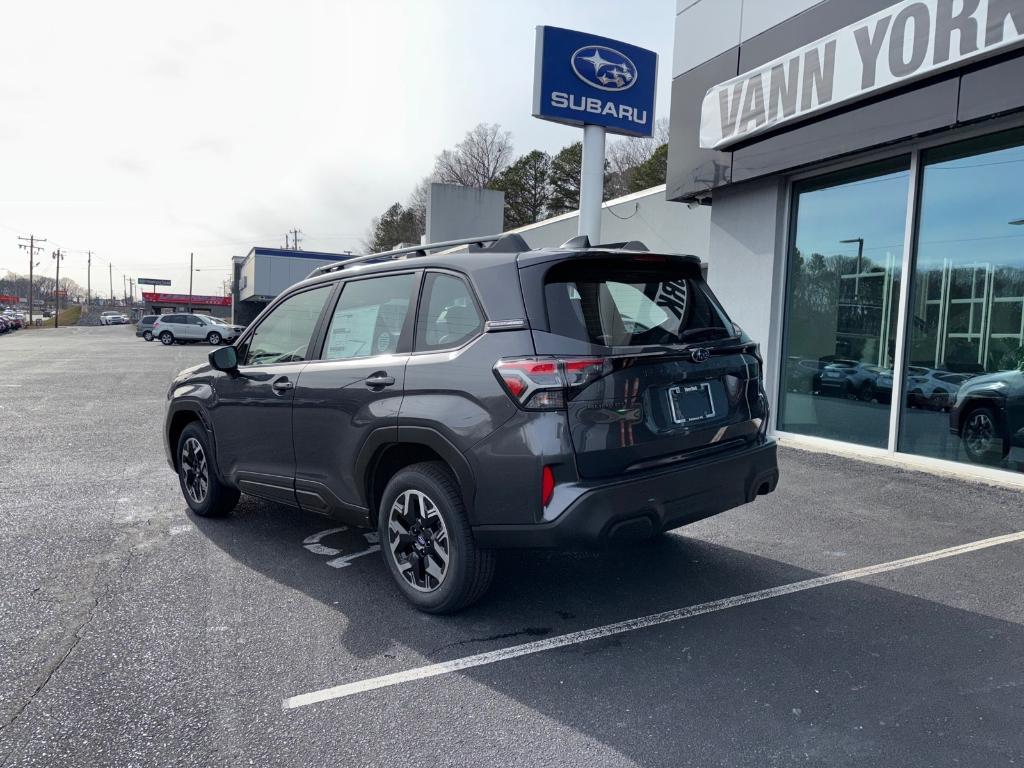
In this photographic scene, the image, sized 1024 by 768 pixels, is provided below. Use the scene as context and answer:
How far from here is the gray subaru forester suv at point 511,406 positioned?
10.6 ft

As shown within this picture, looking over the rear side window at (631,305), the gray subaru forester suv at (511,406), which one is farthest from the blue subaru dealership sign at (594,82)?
the rear side window at (631,305)

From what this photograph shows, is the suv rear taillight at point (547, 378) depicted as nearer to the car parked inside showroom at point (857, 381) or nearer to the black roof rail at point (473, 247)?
the black roof rail at point (473, 247)

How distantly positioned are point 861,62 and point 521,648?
22.6 ft

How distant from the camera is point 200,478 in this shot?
550cm

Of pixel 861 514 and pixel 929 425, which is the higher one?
pixel 929 425

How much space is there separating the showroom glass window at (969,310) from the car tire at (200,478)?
6537mm

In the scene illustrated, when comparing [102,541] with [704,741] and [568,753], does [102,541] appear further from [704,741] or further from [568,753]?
[704,741]

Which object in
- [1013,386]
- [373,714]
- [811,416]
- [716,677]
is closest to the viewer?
[373,714]

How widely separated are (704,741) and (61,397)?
13236mm

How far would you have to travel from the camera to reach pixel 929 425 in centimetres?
760

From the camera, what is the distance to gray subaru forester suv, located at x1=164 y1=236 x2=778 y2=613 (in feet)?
10.6

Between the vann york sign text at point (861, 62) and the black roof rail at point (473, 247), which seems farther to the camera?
the vann york sign text at point (861, 62)

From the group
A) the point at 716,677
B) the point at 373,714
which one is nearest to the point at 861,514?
the point at 716,677

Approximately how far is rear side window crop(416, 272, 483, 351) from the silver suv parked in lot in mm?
37988
